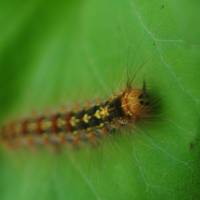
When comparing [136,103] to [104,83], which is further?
[104,83]

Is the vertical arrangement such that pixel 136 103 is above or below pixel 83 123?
above

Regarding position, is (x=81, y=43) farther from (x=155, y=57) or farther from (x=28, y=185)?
(x=28, y=185)

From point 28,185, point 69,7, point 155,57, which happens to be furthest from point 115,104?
point 28,185

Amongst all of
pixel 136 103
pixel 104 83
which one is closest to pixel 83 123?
pixel 104 83

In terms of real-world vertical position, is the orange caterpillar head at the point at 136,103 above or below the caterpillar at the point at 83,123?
above

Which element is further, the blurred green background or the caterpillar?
the caterpillar

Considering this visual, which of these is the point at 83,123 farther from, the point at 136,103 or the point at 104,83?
the point at 136,103
